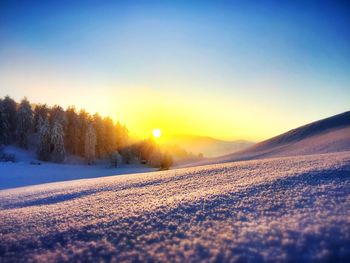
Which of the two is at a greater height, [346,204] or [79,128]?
[79,128]

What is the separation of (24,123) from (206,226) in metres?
45.0

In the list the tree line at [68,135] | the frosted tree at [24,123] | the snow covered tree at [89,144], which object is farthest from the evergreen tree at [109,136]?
the frosted tree at [24,123]

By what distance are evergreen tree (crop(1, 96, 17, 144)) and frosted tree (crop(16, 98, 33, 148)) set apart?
45.0 inches

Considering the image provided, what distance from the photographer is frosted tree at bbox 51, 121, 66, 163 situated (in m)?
35.9

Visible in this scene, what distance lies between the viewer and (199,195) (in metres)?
5.73

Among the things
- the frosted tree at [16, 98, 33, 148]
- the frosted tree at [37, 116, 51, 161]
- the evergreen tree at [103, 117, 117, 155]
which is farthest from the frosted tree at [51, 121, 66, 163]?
the evergreen tree at [103, 117, 117, 155]

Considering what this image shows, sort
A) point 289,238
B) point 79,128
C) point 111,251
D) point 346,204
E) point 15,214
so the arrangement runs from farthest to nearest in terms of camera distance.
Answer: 1. point 79,128
2. point 15,214
3. point 346,204
4. point 111,251
5. point 289,238

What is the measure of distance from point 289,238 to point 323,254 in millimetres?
468

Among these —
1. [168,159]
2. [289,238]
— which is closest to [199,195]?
[289,238]

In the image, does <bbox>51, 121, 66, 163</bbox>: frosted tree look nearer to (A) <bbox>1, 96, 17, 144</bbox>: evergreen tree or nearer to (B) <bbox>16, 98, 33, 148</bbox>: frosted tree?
(B) <bbox>16, 98, 33, 148</bbox>: frosted tree

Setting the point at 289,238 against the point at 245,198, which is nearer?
the point at 289,238

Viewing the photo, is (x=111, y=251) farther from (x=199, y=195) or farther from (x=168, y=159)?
(x=168, y=159)

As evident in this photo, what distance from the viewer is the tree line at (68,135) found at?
3641cm

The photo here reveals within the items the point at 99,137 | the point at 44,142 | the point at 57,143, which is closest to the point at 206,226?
the point at 57,143
